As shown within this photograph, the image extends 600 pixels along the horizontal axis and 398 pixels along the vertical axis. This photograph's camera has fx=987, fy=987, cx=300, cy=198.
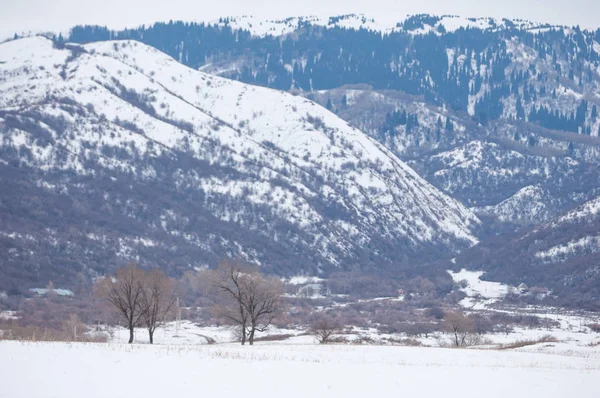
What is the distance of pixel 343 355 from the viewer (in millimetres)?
68812

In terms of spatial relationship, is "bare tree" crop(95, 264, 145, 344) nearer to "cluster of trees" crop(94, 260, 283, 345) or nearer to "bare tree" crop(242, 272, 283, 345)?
"cluster of trees" crop(94, 260, 283, 345)

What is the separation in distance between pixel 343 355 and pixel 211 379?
1941 centimetres

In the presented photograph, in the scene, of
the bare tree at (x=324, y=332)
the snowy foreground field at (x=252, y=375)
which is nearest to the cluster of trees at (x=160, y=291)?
the bare tree at (x=324, y=332)

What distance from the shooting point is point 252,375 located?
5291 centimetres

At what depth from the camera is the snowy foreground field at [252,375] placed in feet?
157

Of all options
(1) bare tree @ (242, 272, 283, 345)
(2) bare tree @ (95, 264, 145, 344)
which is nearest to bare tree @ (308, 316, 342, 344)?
(1) bare tree @ (242, 272, 283, 345)

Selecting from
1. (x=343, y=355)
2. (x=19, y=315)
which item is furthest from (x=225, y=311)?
(x=19, y=315)

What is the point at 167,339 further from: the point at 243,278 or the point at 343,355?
the point at 343,355

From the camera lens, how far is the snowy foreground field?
48.0m

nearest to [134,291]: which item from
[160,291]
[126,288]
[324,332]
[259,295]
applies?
[160,291]

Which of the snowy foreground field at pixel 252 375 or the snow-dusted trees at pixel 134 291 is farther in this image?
the snow-dusted trees at pixel 134 291

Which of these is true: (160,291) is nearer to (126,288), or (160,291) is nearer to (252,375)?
(126,288)

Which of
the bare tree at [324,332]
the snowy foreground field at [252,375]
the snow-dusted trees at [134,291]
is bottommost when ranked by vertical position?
the snowy foreground field at [252,375]

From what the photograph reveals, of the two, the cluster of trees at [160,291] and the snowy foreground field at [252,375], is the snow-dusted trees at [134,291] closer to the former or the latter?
the cluster of trees at [160,291]
